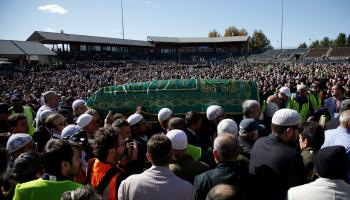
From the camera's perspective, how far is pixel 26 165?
2721 mm

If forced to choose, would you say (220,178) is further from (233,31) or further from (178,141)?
(233,31)

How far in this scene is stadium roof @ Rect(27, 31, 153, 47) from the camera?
1834 inches

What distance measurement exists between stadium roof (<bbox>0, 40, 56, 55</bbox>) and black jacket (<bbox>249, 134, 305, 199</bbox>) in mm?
43721

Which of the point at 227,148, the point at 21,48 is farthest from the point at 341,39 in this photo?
the point at 227,148

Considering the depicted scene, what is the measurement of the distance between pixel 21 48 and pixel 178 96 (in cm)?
4034

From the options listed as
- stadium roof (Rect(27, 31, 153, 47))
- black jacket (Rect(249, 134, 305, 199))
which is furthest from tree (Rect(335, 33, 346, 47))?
black jacket (Rect(249, 134, 305, 199))

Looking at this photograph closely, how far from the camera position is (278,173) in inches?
114

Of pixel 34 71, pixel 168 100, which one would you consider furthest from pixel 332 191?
pixel 34 71

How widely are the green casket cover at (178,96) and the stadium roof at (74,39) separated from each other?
41.2m

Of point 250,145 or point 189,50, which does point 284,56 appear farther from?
point 250,145

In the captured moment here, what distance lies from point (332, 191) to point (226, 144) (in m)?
0.89

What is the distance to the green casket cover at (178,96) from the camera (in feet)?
29.3

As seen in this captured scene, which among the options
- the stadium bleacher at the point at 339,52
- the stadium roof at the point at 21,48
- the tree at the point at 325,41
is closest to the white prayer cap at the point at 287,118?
the stadium roof at the point at 21,48

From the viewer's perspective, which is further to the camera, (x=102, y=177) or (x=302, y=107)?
(x=302, y=107)
